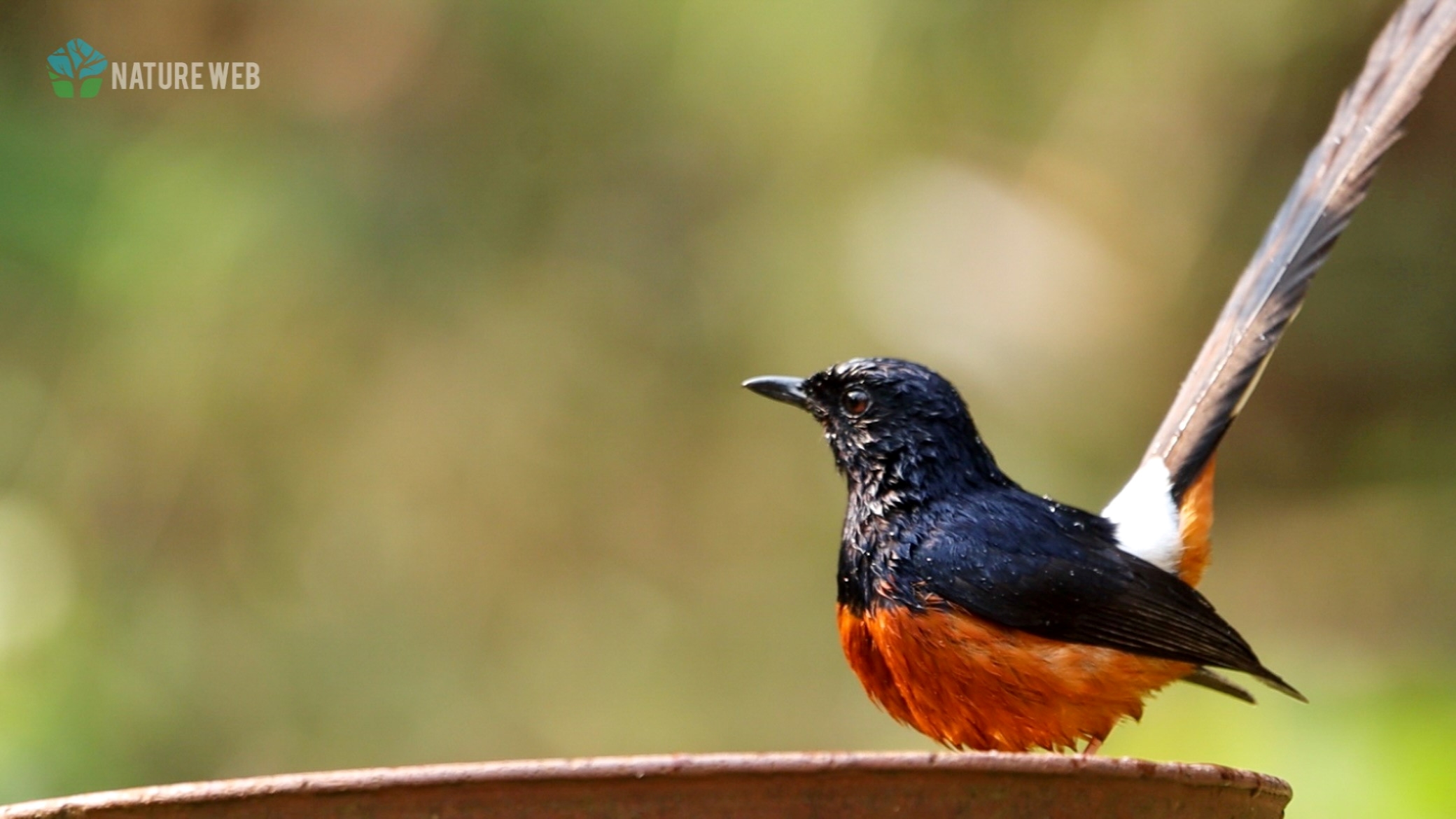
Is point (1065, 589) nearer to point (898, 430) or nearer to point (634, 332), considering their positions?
point (898, 430)

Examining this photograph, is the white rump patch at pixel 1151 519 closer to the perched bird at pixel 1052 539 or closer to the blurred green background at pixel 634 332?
the perched bird at pixel 1052 539

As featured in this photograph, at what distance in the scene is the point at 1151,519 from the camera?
3.62 m

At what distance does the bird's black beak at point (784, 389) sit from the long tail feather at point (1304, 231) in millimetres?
960

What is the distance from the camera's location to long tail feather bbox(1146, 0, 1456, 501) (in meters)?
3.42

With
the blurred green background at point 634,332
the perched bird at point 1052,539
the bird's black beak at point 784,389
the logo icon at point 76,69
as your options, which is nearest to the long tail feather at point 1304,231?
the perched bird at point 1052,539

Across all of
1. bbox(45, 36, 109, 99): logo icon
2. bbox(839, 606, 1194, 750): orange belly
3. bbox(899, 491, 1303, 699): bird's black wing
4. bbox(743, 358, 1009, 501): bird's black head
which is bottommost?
bbox(839, 606, 1194, 750): orange belly

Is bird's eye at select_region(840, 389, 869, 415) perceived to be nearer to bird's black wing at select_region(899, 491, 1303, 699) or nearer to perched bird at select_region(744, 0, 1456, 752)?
perched bird at select_region(744, 0, 1456, 752)

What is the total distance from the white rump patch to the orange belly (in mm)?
534

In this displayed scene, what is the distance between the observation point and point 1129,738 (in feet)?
17.9

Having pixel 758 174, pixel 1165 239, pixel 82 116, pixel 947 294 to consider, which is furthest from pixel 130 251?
pixel 1165 239

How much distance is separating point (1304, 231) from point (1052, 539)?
108 centimetres

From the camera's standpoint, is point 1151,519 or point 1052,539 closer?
point 1052,539

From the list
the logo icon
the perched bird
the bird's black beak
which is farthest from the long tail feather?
the logo icon

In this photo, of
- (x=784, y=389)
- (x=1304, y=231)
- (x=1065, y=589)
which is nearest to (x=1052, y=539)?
(x=1065, y=589)
